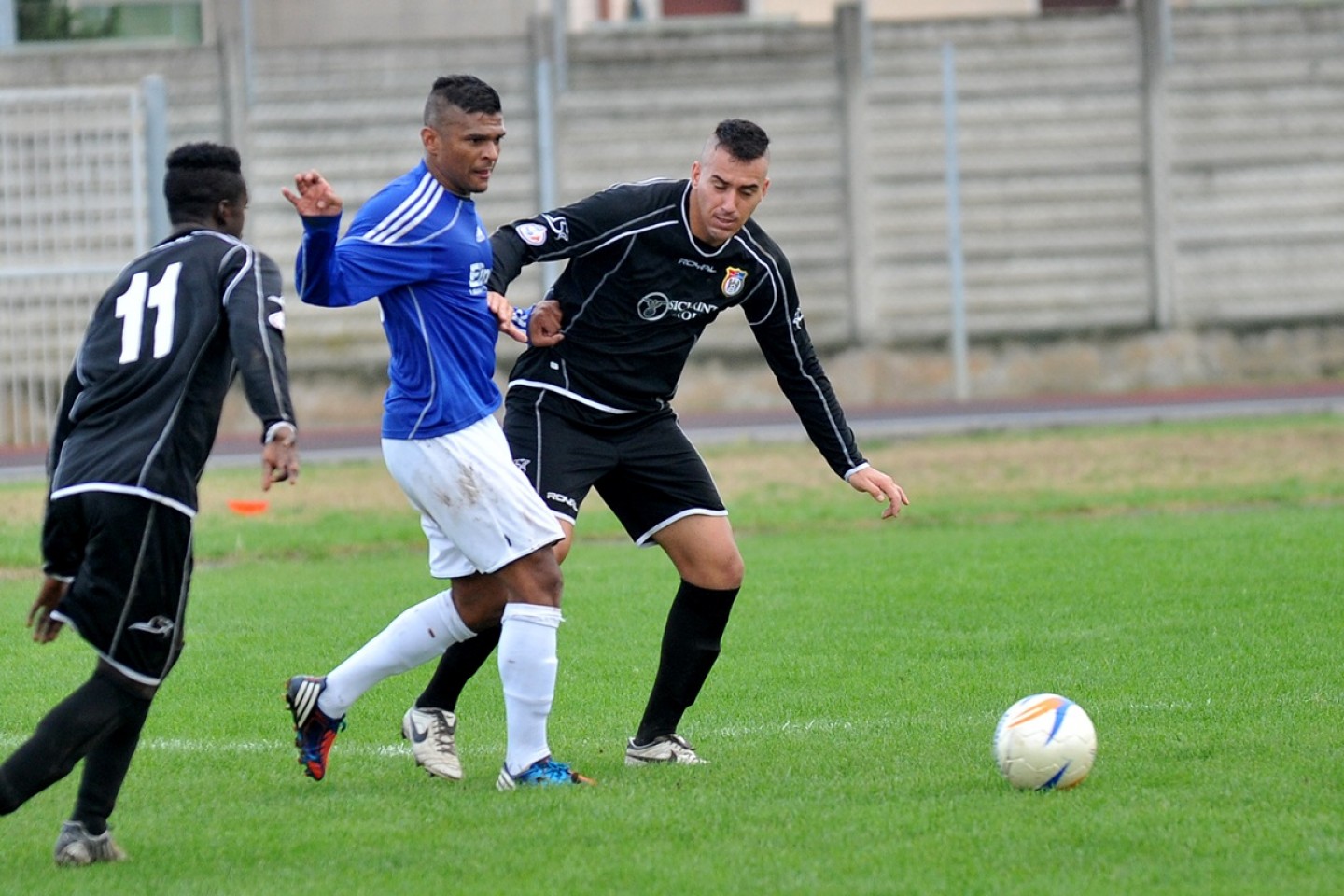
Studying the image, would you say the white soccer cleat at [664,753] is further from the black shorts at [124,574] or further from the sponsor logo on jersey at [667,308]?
the black shorts at [124,574]

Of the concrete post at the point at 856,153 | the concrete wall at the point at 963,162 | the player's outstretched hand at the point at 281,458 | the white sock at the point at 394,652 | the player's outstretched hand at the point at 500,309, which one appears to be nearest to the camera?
the player's outstretched hand at the point at 281,458

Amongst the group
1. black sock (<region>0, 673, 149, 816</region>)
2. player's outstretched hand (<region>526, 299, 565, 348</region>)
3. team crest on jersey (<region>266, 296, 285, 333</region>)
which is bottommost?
black sock (<region>0, 673, 149, 816</region>)

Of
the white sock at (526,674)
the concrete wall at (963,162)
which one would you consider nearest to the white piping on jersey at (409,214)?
the white sock at (526,674)

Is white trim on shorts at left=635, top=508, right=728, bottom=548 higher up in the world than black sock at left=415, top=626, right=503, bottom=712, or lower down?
higher up

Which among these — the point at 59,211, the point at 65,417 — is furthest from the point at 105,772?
the point at 59,211

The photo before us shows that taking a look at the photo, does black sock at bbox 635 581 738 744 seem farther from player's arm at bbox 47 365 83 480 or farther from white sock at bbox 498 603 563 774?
player's arm at bbox 47 365 83 480

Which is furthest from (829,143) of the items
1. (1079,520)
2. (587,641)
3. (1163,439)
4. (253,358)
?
(253,358)

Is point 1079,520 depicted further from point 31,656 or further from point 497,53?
point 497,53

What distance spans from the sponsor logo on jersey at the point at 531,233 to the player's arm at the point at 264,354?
4.38ft

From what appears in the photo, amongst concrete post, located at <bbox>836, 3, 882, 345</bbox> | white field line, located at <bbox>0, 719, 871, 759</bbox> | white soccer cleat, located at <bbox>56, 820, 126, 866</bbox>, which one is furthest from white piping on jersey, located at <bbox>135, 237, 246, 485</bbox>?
concrete post, located at <bbox>836, 3, 882, 345</bbox>

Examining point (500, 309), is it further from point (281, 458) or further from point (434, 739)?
point (434, 739)

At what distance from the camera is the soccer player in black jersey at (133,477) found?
4.94 metres

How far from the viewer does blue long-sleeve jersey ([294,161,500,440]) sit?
18.4ft

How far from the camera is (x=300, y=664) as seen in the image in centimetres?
823
